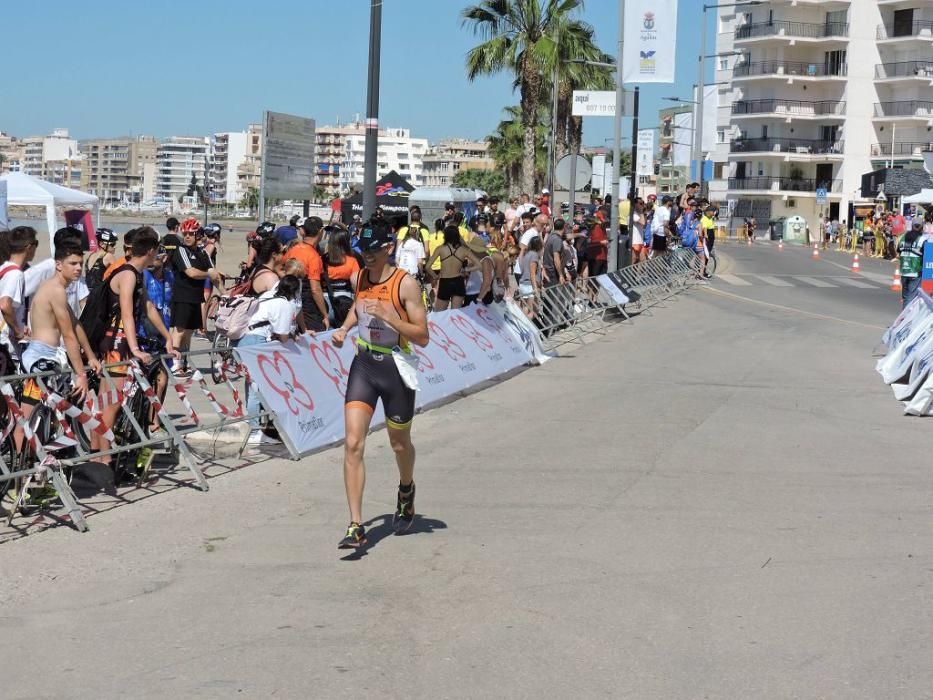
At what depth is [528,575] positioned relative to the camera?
6723 millimetres

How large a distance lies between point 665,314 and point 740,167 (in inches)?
2785

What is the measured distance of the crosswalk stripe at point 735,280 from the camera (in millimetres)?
30389

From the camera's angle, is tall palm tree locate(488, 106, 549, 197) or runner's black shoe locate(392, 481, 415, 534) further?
tall palm tree locate(488, 106, 549, 197)

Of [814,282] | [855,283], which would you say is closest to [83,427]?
[814,282]

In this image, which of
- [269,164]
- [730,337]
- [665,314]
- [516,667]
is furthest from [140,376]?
[269,164]

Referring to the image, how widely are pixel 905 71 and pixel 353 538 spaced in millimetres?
85524

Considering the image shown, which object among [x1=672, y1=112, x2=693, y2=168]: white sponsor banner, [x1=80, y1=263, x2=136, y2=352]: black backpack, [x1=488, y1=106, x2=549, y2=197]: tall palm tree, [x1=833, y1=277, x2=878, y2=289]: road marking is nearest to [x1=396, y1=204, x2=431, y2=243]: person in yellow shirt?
[x1=80, y1=263, x2=136, y2=352]: black backpack

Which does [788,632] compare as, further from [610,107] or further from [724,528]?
[610,107]

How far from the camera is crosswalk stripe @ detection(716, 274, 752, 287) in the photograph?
30389 millimetres

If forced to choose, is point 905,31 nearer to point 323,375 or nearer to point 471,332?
point 471,332

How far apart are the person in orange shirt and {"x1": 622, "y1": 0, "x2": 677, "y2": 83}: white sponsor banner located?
11764 mm

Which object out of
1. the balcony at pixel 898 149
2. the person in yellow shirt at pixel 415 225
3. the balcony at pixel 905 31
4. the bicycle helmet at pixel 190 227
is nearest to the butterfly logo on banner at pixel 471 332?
the bicycle helmet at pixel 190 227

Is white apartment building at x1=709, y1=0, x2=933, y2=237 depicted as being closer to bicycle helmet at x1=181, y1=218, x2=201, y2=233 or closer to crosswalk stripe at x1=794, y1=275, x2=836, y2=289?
crosswalk stripe at x1=794, y1=275, x2=836, y2=289

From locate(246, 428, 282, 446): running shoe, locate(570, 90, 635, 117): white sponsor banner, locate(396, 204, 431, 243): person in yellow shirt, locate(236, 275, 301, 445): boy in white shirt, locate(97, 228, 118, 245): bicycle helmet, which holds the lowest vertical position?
locate(246, 428, 282, 446): running shoe
